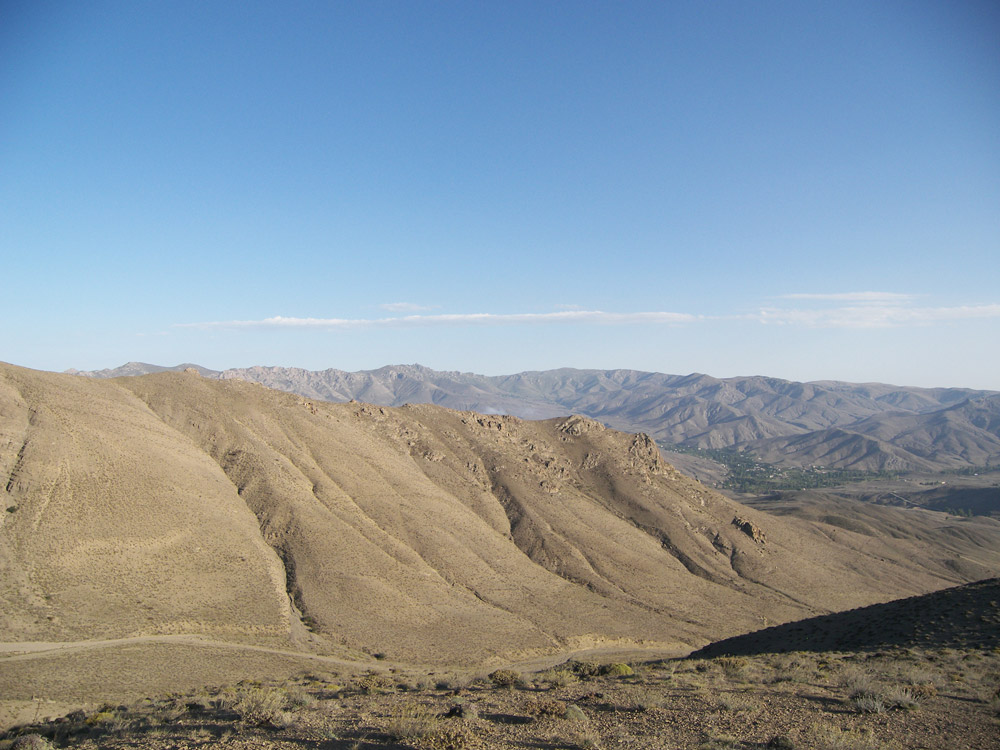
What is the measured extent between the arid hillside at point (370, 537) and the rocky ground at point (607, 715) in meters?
24.4

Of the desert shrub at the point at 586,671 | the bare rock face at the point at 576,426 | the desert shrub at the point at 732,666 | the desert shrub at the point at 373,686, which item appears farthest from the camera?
the bare rock face at the point at 576,426

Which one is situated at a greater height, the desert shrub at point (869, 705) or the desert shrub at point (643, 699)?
the desert shrub at point (869, 705)

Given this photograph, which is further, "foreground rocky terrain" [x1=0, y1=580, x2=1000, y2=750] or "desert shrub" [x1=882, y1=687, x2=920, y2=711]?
"desert shrub" [x1=882, y1=687, x2=920, y2=711]

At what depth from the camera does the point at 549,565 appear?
76.9 m

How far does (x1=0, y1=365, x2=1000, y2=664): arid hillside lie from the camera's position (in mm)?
48469

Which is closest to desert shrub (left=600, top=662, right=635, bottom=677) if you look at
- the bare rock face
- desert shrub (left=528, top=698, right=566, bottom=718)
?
desert shrub (left=528, top=698, right=566, bottom=718)

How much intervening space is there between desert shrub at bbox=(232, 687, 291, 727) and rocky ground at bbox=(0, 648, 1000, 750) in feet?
0.30

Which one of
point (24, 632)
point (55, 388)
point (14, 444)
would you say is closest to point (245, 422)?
point (55, 388)

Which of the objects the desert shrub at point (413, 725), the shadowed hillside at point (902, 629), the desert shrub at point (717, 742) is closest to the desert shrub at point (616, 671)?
the shadowed hillside at point (902, 629)

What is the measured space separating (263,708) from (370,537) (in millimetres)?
46177

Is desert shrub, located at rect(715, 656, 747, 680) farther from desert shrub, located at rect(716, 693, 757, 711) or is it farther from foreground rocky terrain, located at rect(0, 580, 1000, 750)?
desert shrub, located at rect(716, 693, 757, 711)

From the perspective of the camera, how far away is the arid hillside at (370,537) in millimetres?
48469

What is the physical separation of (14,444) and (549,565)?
5866cm

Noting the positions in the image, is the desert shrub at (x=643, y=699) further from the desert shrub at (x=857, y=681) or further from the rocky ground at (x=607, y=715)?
the desert shrub at (x=857, y=681)
